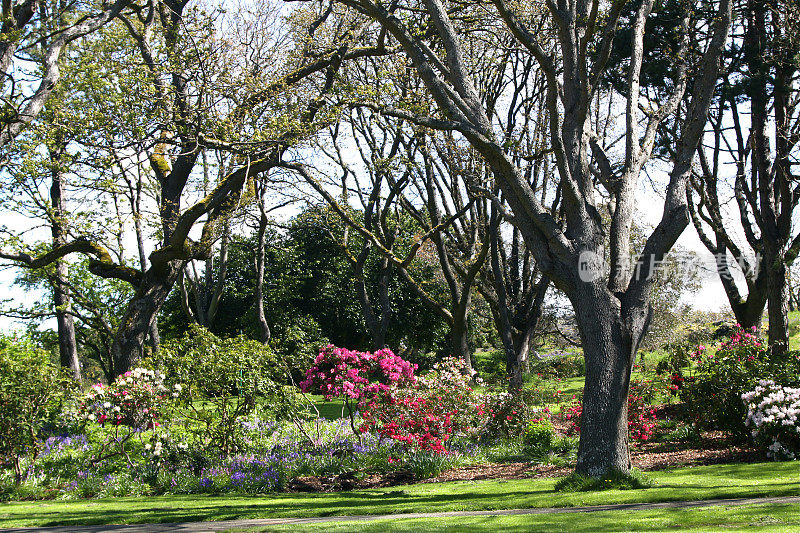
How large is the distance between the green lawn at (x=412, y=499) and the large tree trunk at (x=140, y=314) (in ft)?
14.2

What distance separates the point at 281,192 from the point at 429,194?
4.72 m

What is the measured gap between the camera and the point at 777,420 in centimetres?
901

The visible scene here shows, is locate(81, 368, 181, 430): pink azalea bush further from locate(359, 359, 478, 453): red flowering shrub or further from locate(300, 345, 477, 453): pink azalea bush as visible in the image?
locate(359, 359, 478, 453): red flowering shrub

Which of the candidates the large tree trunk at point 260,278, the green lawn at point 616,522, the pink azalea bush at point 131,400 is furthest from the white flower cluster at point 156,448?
the large tree trunk at point 260,278

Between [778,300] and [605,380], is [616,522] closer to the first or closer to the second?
[605,380]

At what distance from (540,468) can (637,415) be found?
2.51m

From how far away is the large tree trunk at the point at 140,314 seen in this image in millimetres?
13344

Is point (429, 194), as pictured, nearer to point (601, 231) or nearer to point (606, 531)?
point (601, 231)

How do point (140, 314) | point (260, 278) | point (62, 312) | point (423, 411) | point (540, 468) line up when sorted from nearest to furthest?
1. point (540, 468)
2. point (423, 411)
3. point (140, 314)
4. point (62, 312)
5. point (260, 278)

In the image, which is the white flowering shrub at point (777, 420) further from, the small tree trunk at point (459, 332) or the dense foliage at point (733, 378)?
the small tree trunk at point (459, 332)

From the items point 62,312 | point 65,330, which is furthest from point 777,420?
point 65,330

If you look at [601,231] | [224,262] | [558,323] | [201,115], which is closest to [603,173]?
[601,231]

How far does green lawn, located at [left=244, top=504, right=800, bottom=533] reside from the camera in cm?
529

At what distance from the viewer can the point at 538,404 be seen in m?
13.6
